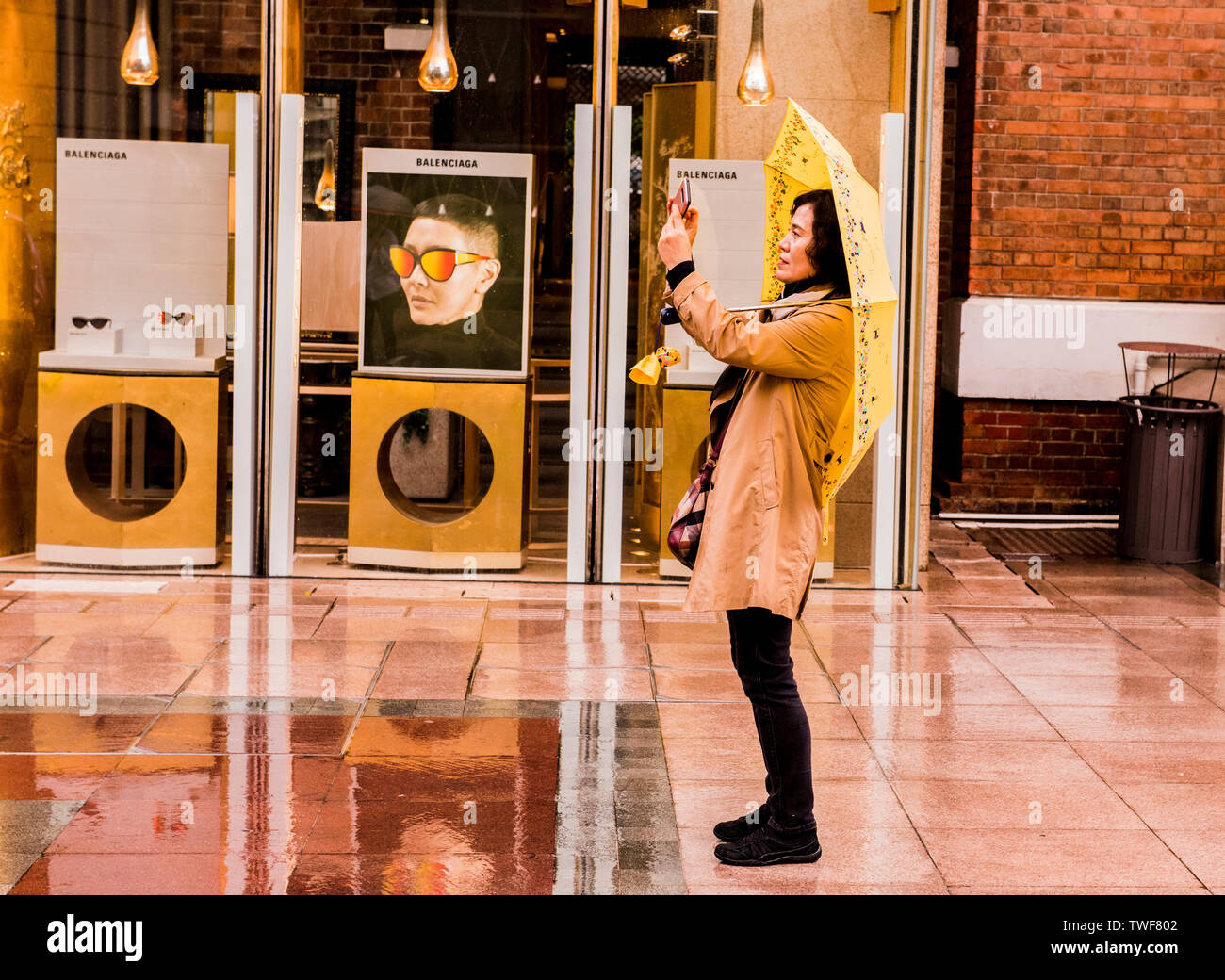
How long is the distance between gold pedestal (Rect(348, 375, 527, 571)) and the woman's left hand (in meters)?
3.82

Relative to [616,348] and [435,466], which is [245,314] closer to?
[435,466]

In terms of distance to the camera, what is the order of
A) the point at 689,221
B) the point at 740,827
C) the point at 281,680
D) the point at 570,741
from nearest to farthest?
the point at 689,221
the point at 740,827
the point at 570,741
the point at 281,680

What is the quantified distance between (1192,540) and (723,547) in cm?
545

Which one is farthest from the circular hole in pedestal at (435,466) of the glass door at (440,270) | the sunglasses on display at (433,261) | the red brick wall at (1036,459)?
the red brick wall at (1036,459)

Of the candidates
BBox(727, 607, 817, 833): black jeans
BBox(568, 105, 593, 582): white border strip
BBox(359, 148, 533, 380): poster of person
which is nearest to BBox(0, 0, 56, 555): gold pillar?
BBox(359, 148, 533, 380): poster of person

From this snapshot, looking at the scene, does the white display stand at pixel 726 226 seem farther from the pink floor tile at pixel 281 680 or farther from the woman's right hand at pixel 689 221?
the woman's right hand at pixel 689 221

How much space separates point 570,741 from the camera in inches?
214

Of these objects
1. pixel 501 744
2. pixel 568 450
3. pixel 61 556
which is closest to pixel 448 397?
pixel 568 450

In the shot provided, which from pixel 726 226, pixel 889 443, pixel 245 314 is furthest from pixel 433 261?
pixel 889 443

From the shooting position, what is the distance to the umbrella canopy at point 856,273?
414cm

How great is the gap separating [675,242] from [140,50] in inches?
187

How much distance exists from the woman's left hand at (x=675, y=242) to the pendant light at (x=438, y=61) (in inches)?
159
